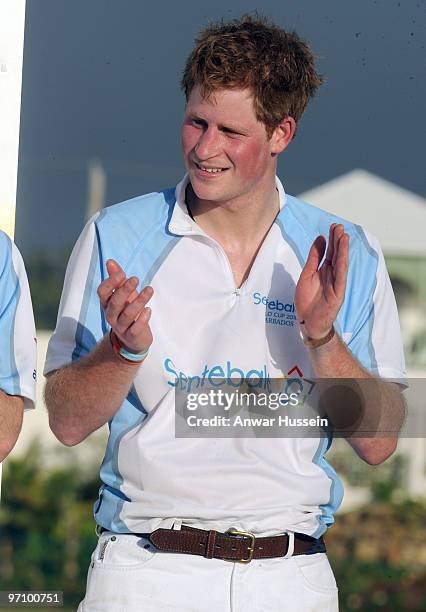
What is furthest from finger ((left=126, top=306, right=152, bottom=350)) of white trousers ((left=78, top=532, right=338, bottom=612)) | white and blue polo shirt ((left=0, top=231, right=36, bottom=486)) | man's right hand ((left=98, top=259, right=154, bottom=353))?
white trousers ((left=78, top=532, right=338, bottom=612))

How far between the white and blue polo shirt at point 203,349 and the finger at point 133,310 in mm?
206

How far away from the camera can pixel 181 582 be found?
184 centimetres

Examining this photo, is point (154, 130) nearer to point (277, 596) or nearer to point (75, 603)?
point (277, 596)

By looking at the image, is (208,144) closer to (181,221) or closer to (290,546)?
(181,221)

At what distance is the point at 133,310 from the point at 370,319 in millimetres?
554

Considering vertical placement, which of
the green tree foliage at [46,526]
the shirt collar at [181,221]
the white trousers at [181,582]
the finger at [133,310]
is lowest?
the green tree foliage at [46,526]

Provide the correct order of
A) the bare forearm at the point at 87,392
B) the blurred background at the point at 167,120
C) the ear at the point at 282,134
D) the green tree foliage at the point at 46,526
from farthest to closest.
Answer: the green tree foliage at the point at 46,526 → the blurred background at the point at 167,120 → the ear at the point at 282,134 → the bare forearm at the point at 87,392

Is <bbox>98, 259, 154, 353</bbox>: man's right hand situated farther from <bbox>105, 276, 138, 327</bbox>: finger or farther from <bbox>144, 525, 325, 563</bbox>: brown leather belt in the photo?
<bbox>144, 525, 325, 563</bbox>: brown leather belt

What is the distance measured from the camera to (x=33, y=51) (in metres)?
2.73

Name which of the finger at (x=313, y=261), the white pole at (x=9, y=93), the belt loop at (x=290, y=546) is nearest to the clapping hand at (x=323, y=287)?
the finger at (x=313, y=261)

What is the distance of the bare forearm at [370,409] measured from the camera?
1.95 metres

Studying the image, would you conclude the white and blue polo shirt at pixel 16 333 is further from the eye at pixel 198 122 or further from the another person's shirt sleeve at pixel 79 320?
the eye at pixel 198 122

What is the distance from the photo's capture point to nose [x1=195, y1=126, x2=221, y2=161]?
1871 mm

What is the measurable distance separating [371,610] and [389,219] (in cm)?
144
